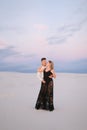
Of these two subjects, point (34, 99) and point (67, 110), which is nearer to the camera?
point (67, 110)

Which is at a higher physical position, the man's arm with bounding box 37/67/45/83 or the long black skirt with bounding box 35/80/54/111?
the man's arm with bounding box 37/67/45/83

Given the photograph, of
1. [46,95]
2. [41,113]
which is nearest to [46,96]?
[46,95]

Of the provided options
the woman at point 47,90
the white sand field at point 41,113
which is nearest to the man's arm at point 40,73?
the woman at point 47,90

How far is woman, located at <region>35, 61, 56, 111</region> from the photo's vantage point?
286 cm

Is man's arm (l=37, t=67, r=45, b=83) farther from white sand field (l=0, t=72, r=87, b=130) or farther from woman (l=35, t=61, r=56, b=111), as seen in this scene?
white sand field (l=0, t=72, r=87, b=130)

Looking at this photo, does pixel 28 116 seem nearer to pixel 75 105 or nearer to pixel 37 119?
pixel 37 119

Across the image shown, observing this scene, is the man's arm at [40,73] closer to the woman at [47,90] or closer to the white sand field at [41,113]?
the woman at [47,90]

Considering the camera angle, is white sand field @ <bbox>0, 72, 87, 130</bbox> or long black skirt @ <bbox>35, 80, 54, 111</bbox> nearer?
white sand field @ <bbox>0, 72, 87, 130</bbox>

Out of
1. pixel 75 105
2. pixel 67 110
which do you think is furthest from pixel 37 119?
pixel 75 105

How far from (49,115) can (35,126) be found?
39 cm

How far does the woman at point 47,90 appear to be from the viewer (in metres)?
2.86

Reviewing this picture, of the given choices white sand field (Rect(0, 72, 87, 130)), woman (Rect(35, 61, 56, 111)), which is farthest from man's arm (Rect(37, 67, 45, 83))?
white sand field (Rect(0, 72, 87, 130))

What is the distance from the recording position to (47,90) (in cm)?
289

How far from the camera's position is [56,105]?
3141 mm
